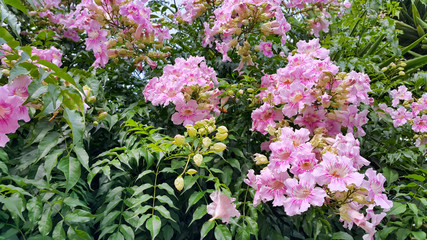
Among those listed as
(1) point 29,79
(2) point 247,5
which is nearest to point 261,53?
(2) point 247,5

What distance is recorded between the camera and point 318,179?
4.11 feet

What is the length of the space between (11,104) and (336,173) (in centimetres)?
118

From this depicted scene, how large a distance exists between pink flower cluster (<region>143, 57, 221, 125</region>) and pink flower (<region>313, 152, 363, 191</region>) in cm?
69

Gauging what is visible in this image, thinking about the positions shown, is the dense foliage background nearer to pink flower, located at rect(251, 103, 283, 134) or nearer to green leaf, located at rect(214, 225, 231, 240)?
green leaf, located at rect(214, 225, 231, 240)

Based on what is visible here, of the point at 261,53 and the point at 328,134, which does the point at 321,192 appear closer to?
the point at 328,134

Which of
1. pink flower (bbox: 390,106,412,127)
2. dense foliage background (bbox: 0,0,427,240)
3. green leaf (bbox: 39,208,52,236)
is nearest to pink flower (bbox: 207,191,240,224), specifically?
dense foliage background (bbox: 0,0,427,240)

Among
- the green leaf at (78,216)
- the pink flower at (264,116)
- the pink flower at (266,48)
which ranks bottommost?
the pink flower at (264,116)

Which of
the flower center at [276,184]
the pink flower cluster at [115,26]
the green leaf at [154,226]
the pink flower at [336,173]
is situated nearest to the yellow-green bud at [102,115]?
the pink flower cluster at [115,26]

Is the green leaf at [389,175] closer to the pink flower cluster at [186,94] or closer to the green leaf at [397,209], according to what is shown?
the green leaf at [397,209]

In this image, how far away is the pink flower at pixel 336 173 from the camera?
1.24 m

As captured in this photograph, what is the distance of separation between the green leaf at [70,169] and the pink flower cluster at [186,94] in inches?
23.3

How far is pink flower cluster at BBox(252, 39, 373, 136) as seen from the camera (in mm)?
1593

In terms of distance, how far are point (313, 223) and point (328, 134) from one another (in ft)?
1.62

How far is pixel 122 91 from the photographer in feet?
7.30
